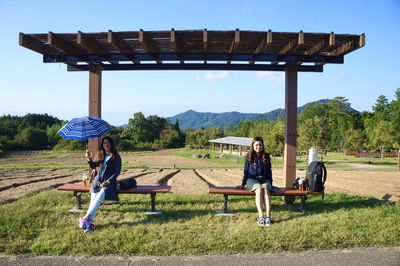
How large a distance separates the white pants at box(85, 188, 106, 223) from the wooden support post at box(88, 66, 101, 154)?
68.4 inches

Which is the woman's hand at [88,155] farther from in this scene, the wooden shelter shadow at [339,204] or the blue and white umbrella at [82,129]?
the wooden shelter shadow at [339,204]

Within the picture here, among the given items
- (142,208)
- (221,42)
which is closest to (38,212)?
(142,208)

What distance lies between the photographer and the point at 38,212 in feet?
20.8

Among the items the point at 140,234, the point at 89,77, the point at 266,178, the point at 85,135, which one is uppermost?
the point at 89,77

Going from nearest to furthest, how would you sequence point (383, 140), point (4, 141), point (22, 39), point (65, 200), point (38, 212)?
point (38, 212), point (22, 39), point (65, 200), point (383, 140), point (4, 141)

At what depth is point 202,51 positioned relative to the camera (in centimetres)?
764

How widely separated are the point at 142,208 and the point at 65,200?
183 cm

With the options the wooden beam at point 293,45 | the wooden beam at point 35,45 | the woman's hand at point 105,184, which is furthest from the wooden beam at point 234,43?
the wooden beam at point 35,45

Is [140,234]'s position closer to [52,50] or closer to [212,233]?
[212,233]

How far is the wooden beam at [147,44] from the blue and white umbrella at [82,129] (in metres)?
→ 1.79

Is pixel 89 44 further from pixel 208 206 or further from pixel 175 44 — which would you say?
pixel 208 206

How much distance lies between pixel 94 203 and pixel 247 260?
276 centimetres

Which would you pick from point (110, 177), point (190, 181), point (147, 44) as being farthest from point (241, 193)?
point (190, 181)

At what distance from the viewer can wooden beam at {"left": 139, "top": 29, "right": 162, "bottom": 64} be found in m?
6.69
